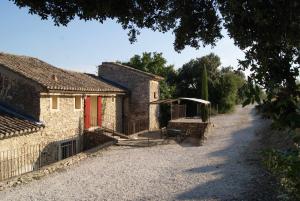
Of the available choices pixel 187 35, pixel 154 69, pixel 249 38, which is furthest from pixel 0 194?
pixel 154 69

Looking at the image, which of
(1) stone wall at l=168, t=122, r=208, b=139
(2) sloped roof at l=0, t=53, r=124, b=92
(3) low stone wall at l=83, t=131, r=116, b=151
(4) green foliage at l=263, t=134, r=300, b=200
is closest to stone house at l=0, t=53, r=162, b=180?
(2) sloped roof at l=0, t=53, r=124, b=92

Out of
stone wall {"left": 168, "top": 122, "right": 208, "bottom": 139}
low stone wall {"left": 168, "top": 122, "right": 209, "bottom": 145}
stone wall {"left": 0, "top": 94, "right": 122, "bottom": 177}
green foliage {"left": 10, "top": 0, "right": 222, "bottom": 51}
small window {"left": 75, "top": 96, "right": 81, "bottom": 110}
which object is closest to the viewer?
green foliage {"left": 10, "top": 0, "right": 222, "bottom": 51}

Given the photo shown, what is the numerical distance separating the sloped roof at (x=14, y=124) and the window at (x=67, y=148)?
9.61 ft

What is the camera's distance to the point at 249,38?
6.22 m

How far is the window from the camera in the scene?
2089 centimetres

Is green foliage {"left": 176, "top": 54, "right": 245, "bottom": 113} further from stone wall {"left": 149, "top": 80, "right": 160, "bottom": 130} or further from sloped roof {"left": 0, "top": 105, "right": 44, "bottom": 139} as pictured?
sloped roof {"left": 0, "top": 105, "right": 44, "bottom": 139}

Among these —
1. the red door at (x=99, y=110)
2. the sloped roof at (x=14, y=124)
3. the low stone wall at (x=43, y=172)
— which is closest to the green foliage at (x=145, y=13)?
the low stone wall at (x=43, y=172)

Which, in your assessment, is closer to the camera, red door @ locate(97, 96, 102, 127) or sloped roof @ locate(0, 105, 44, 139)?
sloped roof @ locate(0, 105, 44, 139)

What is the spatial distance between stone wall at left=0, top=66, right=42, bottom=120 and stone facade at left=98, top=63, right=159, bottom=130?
11.8m

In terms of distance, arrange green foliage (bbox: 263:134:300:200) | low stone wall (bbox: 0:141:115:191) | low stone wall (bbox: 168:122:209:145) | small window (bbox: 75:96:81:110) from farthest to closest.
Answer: low stone wall (bbox: 168:122:209:145) < small window (bbox: 75:96:81:110) < low stone wall (bbox: 0:141:115:191) < green foliage (bbox: 263:134:300:200)

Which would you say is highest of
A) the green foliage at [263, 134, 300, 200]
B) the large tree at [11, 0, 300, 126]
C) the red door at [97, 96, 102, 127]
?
the large tree at [11, 0, 300, 126]

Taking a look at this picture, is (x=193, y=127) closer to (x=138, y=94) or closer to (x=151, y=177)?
(x=138, y=94)

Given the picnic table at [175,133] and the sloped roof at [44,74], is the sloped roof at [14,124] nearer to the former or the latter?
the sloped roof at [44,74]

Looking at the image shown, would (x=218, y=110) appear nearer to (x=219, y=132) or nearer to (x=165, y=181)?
(x=219, y=132)
